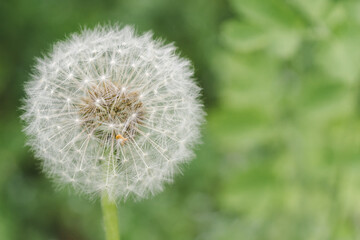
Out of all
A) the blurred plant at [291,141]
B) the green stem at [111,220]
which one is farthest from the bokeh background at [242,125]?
the green stem at [111,220]

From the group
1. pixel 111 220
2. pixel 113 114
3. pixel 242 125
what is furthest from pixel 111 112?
pixel 242 125

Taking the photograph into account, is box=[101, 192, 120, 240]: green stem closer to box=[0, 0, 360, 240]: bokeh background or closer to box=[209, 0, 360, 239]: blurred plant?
box=[0, 0, 360, 240]: bokeh background

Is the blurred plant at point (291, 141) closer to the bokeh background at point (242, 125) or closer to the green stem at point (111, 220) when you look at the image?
the bokeh background at point (242, 125)

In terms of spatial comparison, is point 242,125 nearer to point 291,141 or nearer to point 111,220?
point 291,141

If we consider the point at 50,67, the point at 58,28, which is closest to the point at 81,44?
the point at 50,67

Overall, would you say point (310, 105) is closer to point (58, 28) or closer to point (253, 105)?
point (253, 105)

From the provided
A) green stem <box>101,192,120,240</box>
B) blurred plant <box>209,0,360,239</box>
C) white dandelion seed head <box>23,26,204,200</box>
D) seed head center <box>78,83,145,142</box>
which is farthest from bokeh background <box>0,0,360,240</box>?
green stem <box>101,192,120,240</box>

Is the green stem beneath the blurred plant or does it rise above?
beneath
